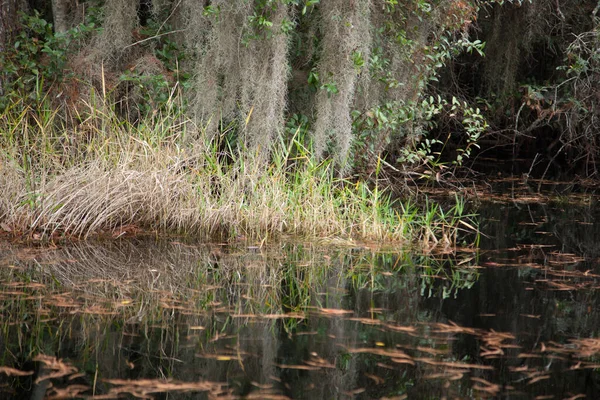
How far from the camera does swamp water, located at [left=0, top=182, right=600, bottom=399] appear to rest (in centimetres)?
259

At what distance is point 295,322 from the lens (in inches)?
128

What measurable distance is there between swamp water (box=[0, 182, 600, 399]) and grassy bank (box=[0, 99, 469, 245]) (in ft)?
1.04

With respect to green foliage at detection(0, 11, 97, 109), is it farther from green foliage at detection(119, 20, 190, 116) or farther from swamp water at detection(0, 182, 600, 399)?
swamp water at detection(0, 182, 600, 399)

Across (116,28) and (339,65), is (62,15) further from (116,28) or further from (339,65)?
(339,65)

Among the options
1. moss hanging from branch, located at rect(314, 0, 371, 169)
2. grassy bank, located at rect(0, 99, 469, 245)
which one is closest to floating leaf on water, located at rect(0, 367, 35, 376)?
grassy bank, located at rect(0, 99, 469, 245)

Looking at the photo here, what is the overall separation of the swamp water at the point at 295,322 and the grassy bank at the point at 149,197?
0.32m

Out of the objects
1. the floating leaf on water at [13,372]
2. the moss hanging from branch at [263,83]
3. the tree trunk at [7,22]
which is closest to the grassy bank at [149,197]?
the moss hanging from branch at [263,83]

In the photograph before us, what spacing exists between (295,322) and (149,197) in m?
2.19

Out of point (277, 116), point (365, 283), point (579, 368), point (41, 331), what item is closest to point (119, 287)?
point (41, 331)

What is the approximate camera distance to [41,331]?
2.98 m

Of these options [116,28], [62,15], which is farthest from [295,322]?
[62,15]

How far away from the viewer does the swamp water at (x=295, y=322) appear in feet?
8.50

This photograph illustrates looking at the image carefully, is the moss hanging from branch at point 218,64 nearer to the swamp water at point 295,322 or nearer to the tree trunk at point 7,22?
the swamp water at point 295,322

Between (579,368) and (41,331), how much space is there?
2049 mm
